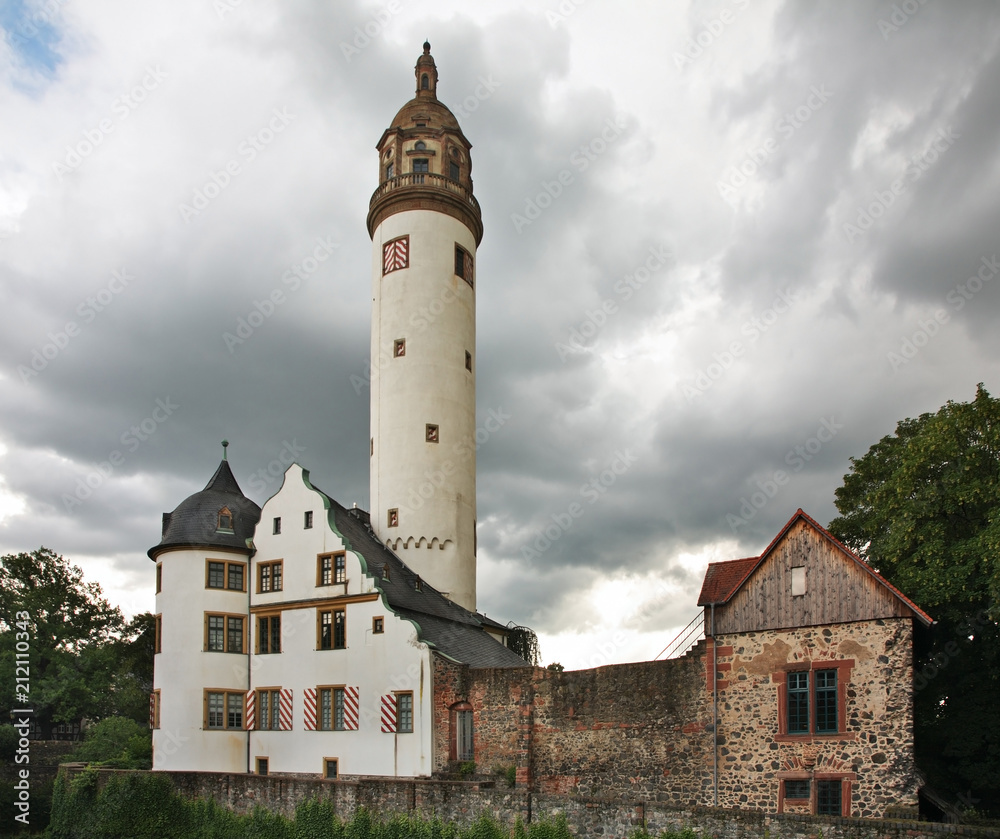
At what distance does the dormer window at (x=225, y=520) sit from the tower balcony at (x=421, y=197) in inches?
604

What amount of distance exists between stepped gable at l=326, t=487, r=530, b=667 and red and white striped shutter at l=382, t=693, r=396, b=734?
207cm

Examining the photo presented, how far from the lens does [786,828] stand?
17.5m

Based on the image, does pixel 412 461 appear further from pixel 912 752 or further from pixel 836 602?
pixel 912 752

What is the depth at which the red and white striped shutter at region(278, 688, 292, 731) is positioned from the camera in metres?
30.5

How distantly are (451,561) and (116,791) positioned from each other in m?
14.3

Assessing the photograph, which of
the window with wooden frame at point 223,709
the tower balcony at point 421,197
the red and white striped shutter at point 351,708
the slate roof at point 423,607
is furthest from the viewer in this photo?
the tower balcony at point 421,197

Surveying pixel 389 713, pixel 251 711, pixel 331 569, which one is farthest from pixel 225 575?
pixel 389 713

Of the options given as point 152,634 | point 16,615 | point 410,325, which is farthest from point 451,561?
point 16,615

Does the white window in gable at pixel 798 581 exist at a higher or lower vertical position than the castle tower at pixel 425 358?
lower

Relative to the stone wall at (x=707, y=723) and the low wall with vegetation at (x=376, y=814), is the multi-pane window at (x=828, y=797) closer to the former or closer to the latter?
the stone wall at (x=707, y=723)

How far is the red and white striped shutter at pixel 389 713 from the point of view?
2767cm

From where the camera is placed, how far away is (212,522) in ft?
108

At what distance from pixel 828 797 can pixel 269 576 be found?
1958 cm

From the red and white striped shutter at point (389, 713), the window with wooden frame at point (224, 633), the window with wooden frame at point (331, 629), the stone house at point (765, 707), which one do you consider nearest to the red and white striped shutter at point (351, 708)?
the red and white striped shutter at point (389, 713)
